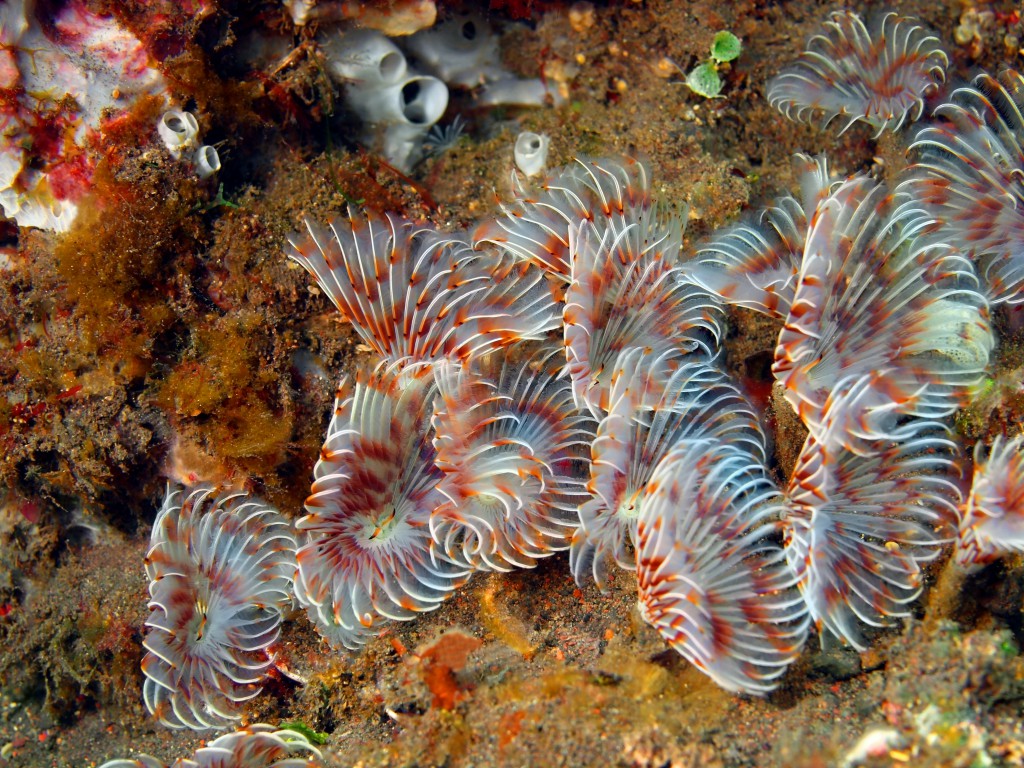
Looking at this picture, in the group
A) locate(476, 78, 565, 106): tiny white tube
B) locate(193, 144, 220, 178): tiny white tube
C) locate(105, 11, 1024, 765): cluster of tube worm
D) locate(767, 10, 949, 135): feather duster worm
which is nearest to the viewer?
locate(105, 11, 1024, 765): cluster of tube worm

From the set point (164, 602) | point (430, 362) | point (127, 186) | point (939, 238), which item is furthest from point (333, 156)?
point (939, 238)

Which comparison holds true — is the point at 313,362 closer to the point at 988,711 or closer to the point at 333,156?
the point at 333,156

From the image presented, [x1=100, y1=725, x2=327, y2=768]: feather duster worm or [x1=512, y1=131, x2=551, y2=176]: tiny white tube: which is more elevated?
[x1=512, y1=131, x2=551, y2=176]: tiny white tube

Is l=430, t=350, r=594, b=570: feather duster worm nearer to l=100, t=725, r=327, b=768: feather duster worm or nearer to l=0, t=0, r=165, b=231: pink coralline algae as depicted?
l=100, t=725, r=327, b=768: feather duster worm

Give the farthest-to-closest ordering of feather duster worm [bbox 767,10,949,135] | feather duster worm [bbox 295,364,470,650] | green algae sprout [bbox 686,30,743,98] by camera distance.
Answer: green algae sprout [bbox 686,30,743,98]
feather duster worm [bbox 767,10,949,135]
feather duster worm [bbox 295,364,470,650]

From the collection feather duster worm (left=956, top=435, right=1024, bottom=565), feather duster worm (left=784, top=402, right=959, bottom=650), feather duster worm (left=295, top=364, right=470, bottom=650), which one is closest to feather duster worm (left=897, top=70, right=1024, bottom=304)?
feather duster worm (left=956, top=435, right=1024, bottom=565)

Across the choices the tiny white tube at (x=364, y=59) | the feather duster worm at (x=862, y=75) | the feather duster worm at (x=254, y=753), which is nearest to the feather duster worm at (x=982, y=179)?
the feather duster worm at (x=862, y=75)
